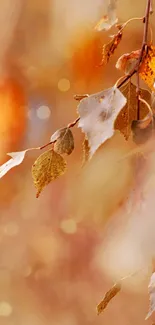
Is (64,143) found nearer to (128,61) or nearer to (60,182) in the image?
(128,61)

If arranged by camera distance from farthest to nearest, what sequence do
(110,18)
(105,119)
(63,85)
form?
1. (63,85)
2. (110,18)
3. (105,119)

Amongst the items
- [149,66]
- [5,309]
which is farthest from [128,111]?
[5,309]

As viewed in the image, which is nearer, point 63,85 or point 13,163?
point 13,163

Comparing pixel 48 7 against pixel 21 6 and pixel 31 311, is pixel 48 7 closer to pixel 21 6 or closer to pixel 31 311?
pixel 21 6

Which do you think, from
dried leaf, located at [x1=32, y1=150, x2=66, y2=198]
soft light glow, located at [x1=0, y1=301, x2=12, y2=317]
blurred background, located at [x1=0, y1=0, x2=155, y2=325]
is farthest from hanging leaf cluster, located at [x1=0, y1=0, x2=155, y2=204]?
soft light glow, located at [x1=0, y1=301, x2=12, y2=317]

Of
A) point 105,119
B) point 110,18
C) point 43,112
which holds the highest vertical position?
point 43,112

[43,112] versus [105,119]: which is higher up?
[43,112]

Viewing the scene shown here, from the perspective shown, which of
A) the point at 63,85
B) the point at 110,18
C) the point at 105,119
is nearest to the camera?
the point at 105,119
